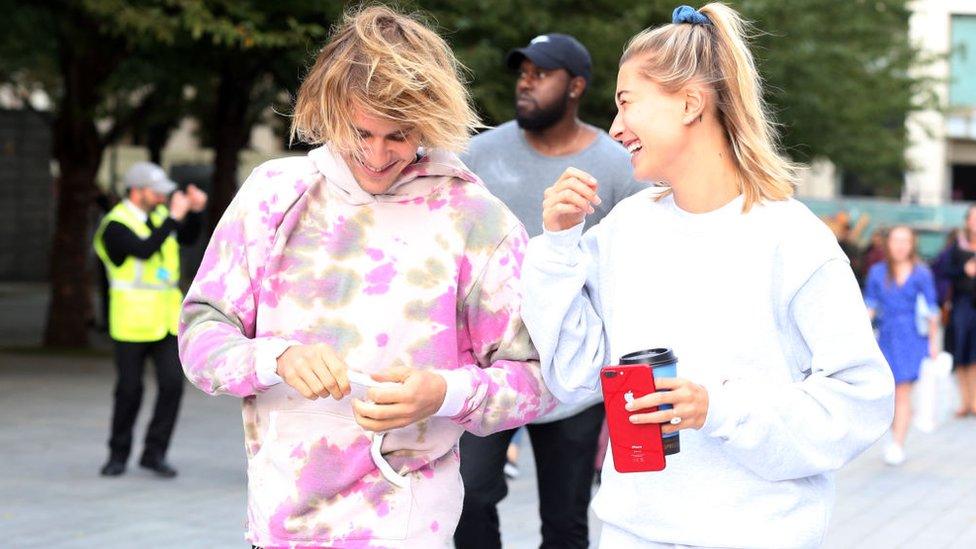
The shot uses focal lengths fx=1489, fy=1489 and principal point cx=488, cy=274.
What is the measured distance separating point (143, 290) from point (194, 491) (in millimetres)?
1359

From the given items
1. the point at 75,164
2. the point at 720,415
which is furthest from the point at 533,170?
the point at 75,164

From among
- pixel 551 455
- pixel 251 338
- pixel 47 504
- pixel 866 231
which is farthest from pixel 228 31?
pixel 866 231

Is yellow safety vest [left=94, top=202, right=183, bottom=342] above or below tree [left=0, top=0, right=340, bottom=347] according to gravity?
below

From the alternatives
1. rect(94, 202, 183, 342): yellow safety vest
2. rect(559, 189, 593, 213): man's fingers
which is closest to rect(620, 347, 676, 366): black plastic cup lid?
rect(559, 189, 593, 213): man's fingers

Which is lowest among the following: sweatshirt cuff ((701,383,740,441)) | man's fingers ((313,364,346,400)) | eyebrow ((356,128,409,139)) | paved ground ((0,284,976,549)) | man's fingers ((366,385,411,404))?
paved ground ((0,284,976,549))

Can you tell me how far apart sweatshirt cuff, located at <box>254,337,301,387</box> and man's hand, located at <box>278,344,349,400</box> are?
47 mm

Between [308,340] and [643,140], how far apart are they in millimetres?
746

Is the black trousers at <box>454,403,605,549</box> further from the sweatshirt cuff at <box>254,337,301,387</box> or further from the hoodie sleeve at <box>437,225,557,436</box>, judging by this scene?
the sweatshirt cuff at <box>254,337,301,387</box>

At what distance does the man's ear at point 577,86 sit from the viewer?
17.5 feet

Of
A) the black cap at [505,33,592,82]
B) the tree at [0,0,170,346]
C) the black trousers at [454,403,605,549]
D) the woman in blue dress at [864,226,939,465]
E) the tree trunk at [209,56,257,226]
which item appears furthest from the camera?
the tree trunk at [209,56,257,226]

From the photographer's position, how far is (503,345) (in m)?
2.92

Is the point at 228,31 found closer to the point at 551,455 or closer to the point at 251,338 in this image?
the point at 551,455

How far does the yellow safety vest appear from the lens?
9188mm

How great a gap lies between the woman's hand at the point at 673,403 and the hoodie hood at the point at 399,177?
669mm
